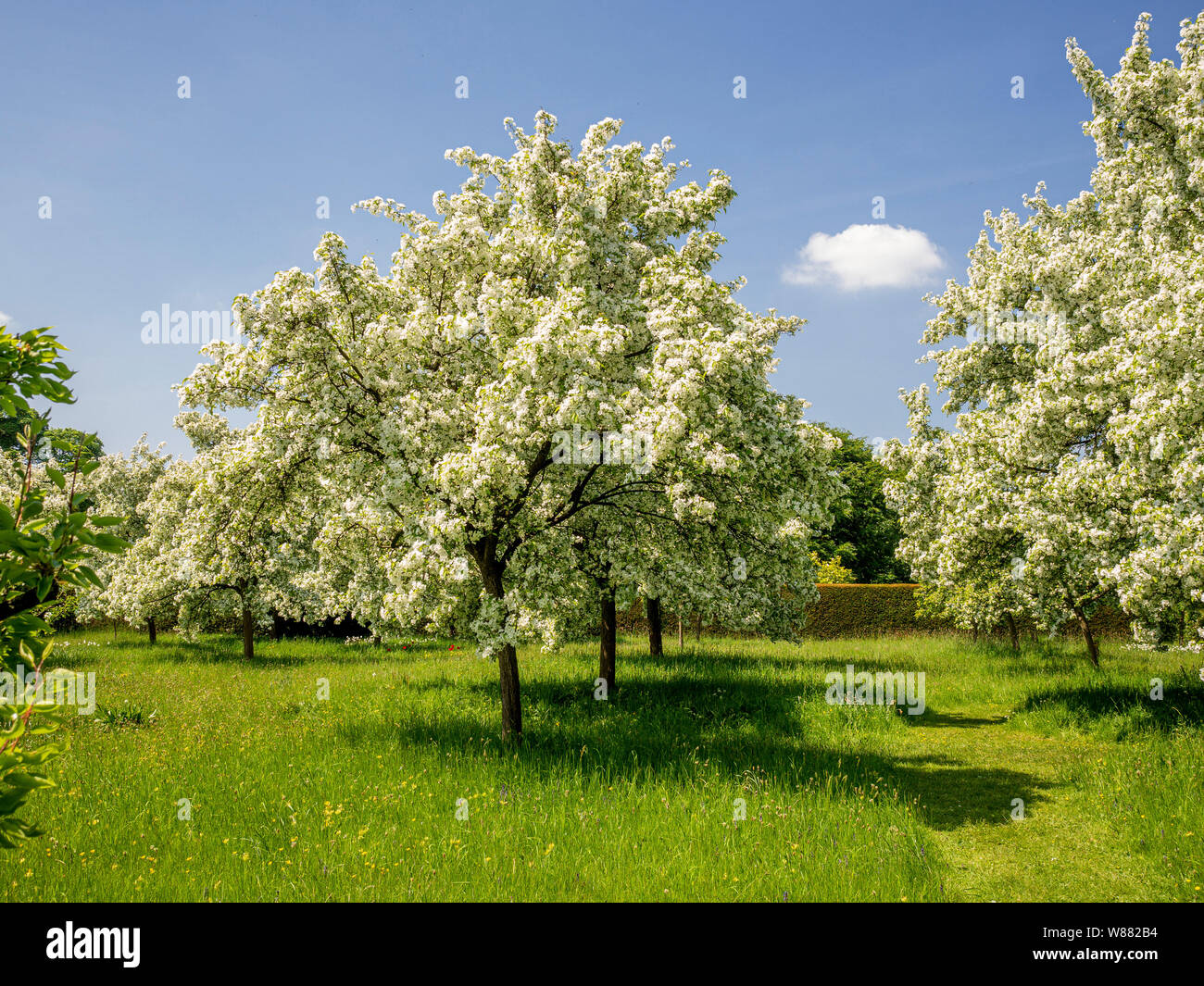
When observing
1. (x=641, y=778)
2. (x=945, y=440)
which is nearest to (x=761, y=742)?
(x=641, y=778)

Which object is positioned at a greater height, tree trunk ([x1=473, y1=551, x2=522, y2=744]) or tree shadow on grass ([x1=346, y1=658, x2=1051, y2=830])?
tree trunk ([x1=473, y1=551, x2=522, y2=744])

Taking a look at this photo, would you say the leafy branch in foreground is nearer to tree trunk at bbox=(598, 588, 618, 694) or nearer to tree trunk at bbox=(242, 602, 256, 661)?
tree trunk at bbox=(598, 588, 618, 694)

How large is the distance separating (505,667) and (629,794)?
157 inches

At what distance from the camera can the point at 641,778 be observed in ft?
37.7

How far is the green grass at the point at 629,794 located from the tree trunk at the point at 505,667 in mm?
495

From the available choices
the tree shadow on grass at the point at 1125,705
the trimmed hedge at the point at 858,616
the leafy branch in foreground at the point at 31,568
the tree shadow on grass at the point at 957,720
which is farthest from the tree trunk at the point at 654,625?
the leafy branch in foreground at the point at 31,568

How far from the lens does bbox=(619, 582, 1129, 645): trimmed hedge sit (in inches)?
1494

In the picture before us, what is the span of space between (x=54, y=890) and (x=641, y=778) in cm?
736

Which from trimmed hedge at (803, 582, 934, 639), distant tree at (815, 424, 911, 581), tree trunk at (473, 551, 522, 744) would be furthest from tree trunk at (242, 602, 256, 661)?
distant tree at (815, 424, 911, 581)

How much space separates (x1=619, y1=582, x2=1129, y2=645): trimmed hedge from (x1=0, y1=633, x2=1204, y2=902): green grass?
1812 cm

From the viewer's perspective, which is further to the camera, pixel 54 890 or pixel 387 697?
pixel 387 697
